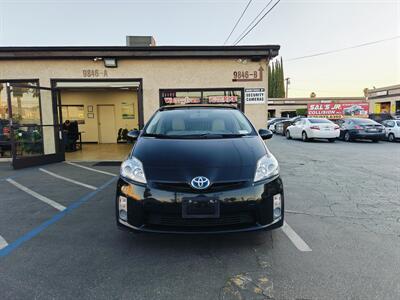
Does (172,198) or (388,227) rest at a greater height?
(172,198)

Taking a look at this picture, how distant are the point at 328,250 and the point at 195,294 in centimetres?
165

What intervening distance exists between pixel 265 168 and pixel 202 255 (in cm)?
115

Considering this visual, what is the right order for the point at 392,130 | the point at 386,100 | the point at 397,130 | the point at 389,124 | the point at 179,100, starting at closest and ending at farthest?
the point at 179,100 → the point at 397,130 → the point at 392,130 → the point at 389,124 → the point at 386,100

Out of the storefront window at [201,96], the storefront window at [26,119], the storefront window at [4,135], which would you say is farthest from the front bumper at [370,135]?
the storefront window at [4,135]

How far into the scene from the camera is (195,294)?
2400 mm

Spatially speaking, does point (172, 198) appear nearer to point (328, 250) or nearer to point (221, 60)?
point (328, 250)

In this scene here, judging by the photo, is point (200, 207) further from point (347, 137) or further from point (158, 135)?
point (347, 137)

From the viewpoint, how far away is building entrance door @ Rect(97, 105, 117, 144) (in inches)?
633

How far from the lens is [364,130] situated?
52.2 feet

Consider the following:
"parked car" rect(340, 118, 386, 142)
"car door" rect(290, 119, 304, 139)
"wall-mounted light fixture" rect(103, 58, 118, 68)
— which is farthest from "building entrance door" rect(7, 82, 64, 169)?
"parked car" rect(340, 118, 386, 142)

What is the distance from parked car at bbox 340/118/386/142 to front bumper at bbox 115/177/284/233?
15.4 m

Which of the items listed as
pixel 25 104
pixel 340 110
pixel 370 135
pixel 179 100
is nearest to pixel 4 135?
pixel 25 104

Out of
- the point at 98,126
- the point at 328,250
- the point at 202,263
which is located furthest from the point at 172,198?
the point at 98,126

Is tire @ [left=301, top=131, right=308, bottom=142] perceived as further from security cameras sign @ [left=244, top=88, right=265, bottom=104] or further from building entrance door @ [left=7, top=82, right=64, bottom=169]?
building entrance door @ [left=7, top=82, right=64, bottom=169]
